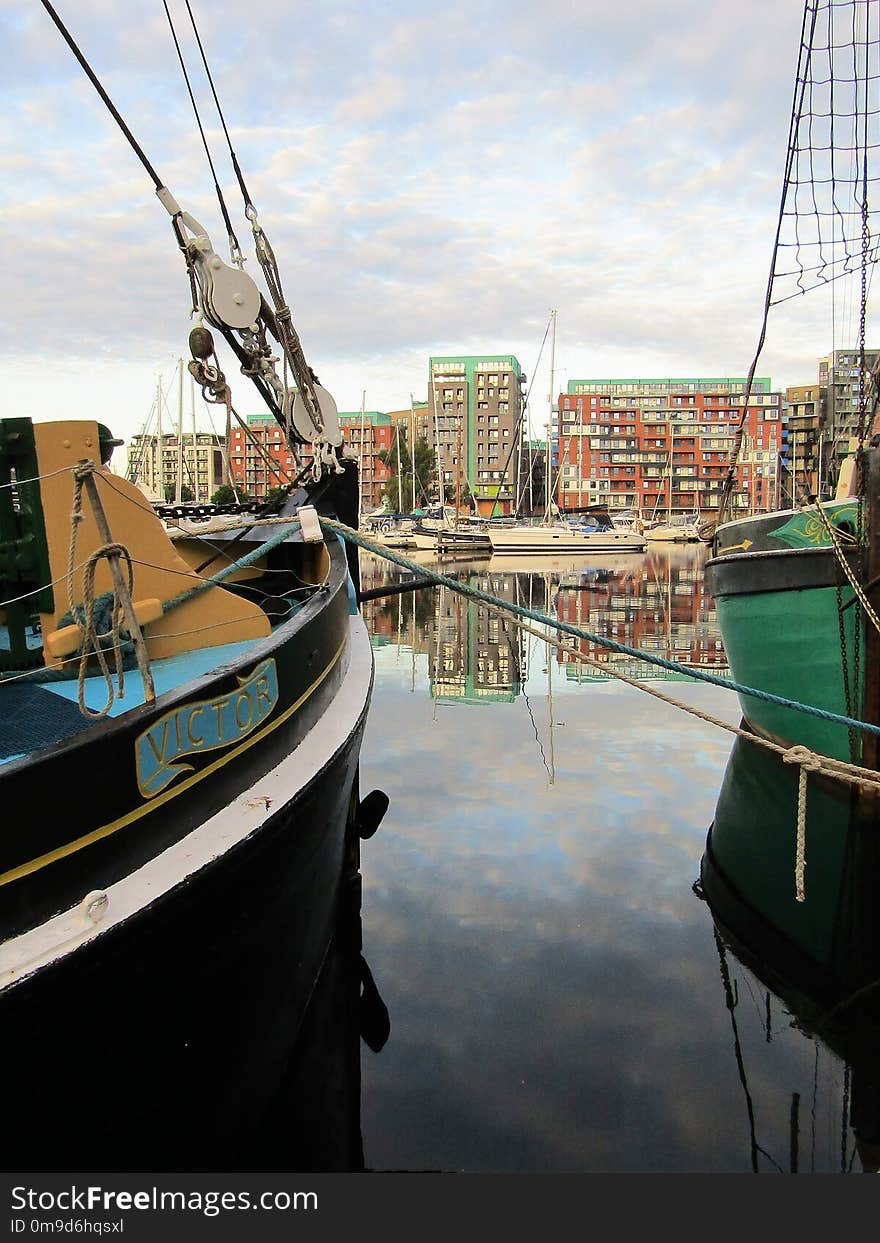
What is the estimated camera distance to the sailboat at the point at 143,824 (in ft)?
7.66

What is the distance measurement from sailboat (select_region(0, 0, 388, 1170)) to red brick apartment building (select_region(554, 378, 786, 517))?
116 m

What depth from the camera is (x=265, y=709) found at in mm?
3580

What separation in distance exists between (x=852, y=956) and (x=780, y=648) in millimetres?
3373

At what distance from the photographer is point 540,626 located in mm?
20219

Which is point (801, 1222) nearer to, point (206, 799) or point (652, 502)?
point (206, 799)

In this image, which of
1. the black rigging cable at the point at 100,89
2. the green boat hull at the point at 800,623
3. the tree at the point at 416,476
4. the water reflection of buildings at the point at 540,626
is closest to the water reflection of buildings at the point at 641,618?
the water reflection of buildings at the point at 540,626

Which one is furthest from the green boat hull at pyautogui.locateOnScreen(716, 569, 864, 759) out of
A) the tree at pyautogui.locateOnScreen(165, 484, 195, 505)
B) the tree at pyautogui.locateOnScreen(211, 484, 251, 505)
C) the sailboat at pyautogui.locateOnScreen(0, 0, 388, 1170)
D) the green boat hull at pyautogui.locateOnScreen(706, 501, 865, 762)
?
the tree at pyautogui.locateOnScreen(165, 484, 195, 505)

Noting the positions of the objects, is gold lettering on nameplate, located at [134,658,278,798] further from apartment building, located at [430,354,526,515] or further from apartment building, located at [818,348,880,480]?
apartment building, located at [430,354,526,515]

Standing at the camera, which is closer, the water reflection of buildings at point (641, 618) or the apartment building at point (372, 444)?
the water reflection of buildings at point (641, 618)

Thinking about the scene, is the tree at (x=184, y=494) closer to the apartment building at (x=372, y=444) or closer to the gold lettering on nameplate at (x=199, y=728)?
the gold lettering on nameplate at (x=199, y=728)

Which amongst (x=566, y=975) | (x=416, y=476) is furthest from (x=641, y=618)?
(x=416, y=476)

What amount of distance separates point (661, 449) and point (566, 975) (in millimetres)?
120869

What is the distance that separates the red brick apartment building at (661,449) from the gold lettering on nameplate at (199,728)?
116592 millimetres

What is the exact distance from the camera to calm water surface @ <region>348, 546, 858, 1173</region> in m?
3.64
